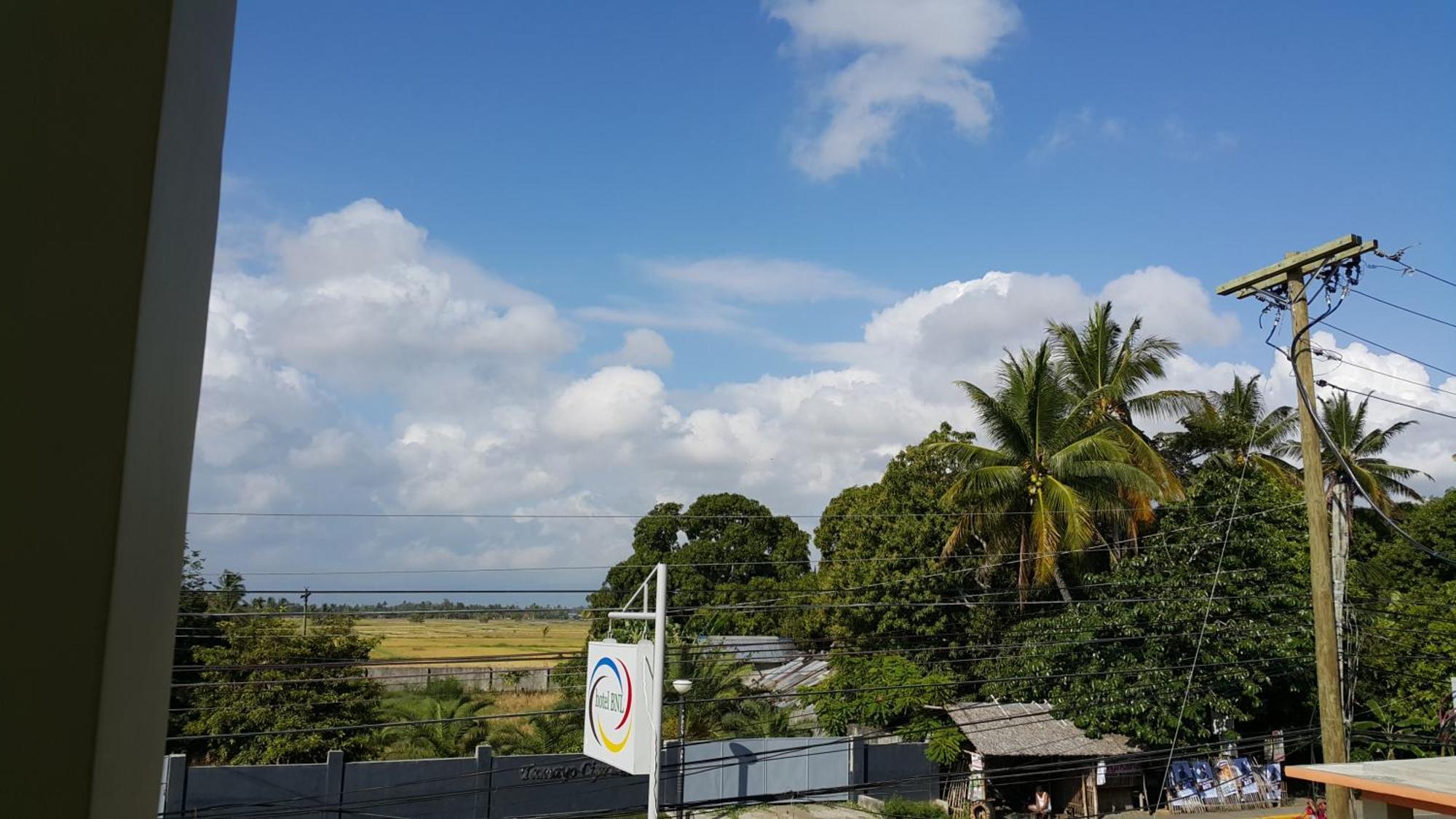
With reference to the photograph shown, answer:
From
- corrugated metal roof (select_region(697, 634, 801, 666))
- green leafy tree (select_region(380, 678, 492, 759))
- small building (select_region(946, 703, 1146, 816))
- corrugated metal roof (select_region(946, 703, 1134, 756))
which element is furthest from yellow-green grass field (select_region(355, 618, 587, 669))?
small building (select_region(946, 703, 1146, 816))

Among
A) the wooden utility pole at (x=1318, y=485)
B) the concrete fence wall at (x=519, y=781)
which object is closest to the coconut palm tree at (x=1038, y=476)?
the concrete fence wall at (x=519, y=781)

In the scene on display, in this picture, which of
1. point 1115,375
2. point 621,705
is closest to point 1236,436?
point 1115,375

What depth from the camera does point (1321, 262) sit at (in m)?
12.3

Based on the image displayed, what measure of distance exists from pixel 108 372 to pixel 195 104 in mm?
356

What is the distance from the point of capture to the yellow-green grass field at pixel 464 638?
2397 centimetres

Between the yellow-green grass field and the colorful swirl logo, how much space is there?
8.37 ft

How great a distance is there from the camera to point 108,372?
80 cm

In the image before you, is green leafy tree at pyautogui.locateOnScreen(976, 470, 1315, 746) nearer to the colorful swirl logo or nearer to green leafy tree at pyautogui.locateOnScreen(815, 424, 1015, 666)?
green leafy tree at pyautogui.locateOnScreen(815, 424, 1015, 666)

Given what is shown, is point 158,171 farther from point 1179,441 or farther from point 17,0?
point 1179,441

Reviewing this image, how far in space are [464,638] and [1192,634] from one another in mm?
17450

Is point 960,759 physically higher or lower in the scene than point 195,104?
lower

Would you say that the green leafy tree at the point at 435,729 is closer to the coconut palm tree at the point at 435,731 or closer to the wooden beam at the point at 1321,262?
the coconut palm tree at the point at 435,731

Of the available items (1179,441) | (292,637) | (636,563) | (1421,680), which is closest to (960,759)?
(1421,680)

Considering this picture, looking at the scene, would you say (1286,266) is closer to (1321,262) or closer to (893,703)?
(1321,262)
